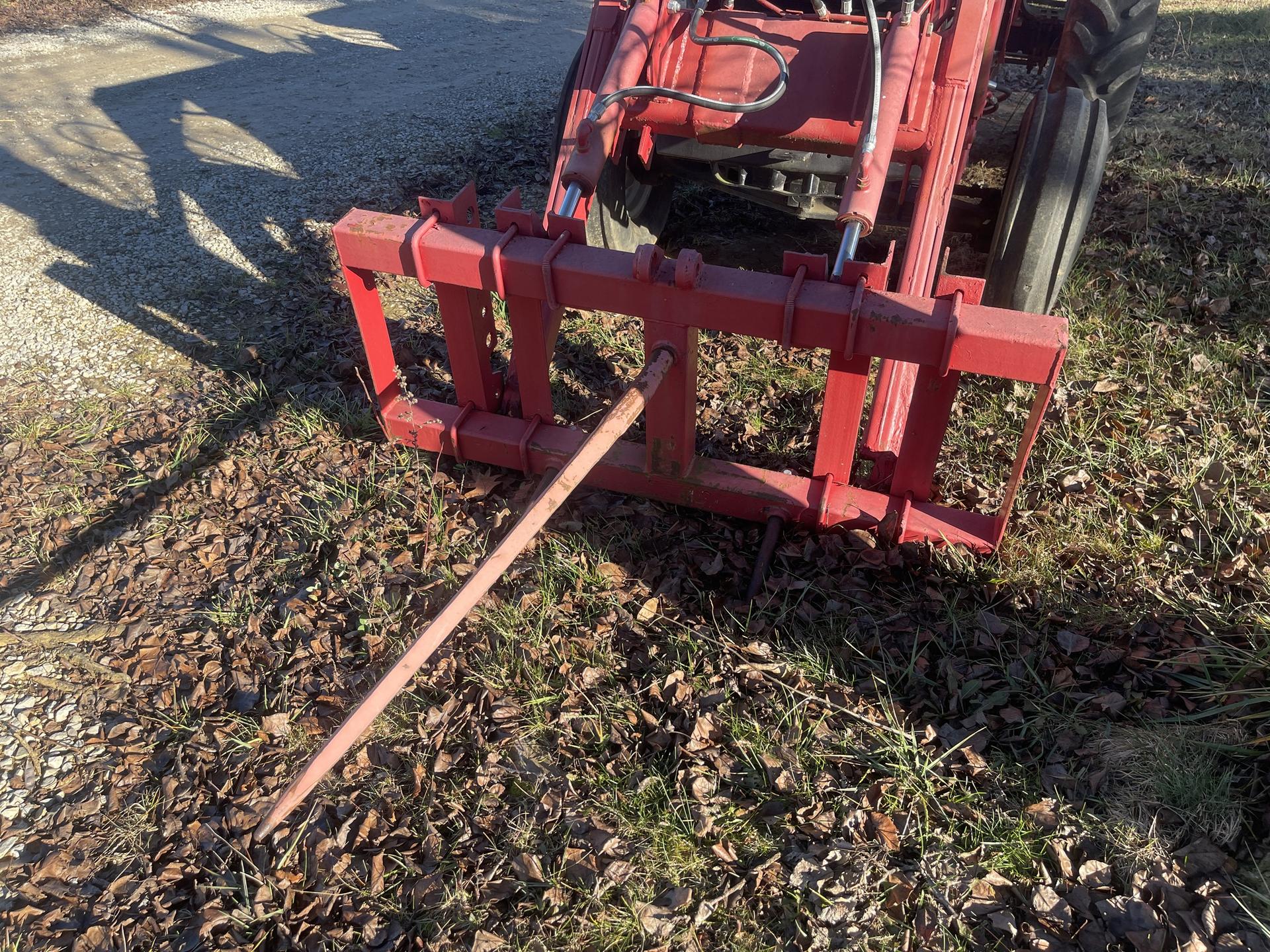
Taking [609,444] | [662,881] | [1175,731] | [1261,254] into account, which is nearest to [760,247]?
[1261,254]

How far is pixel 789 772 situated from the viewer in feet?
8.44

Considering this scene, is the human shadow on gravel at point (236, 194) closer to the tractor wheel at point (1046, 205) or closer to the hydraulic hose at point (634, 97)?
the hydraulic hose at point (634, 97)

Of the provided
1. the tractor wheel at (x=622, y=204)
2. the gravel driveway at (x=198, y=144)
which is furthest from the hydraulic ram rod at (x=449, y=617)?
the gravel driveway at (x=198, y=144)

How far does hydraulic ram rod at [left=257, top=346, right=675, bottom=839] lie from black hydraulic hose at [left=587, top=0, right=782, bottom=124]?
4.12 feet

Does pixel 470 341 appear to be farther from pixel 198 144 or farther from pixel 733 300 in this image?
pixel 198 144

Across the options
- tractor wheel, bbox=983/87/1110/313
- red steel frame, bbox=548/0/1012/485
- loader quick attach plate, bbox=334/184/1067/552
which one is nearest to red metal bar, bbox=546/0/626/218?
red steel frame, bbox=548/0/1012/485

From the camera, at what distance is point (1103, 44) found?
16.2 feet

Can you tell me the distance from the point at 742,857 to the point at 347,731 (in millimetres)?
1151

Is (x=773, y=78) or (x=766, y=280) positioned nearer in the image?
(x=766, y=280)

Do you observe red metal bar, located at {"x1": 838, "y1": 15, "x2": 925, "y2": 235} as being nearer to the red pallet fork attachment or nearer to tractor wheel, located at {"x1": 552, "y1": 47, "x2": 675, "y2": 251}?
the red pallet fork attachment

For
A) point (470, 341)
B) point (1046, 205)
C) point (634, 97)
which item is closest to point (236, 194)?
point (470, 341)

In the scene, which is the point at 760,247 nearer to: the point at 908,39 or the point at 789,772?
the point at 908,39

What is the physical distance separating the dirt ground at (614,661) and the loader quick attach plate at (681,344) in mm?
173

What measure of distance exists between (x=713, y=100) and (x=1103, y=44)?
325 centimetres
